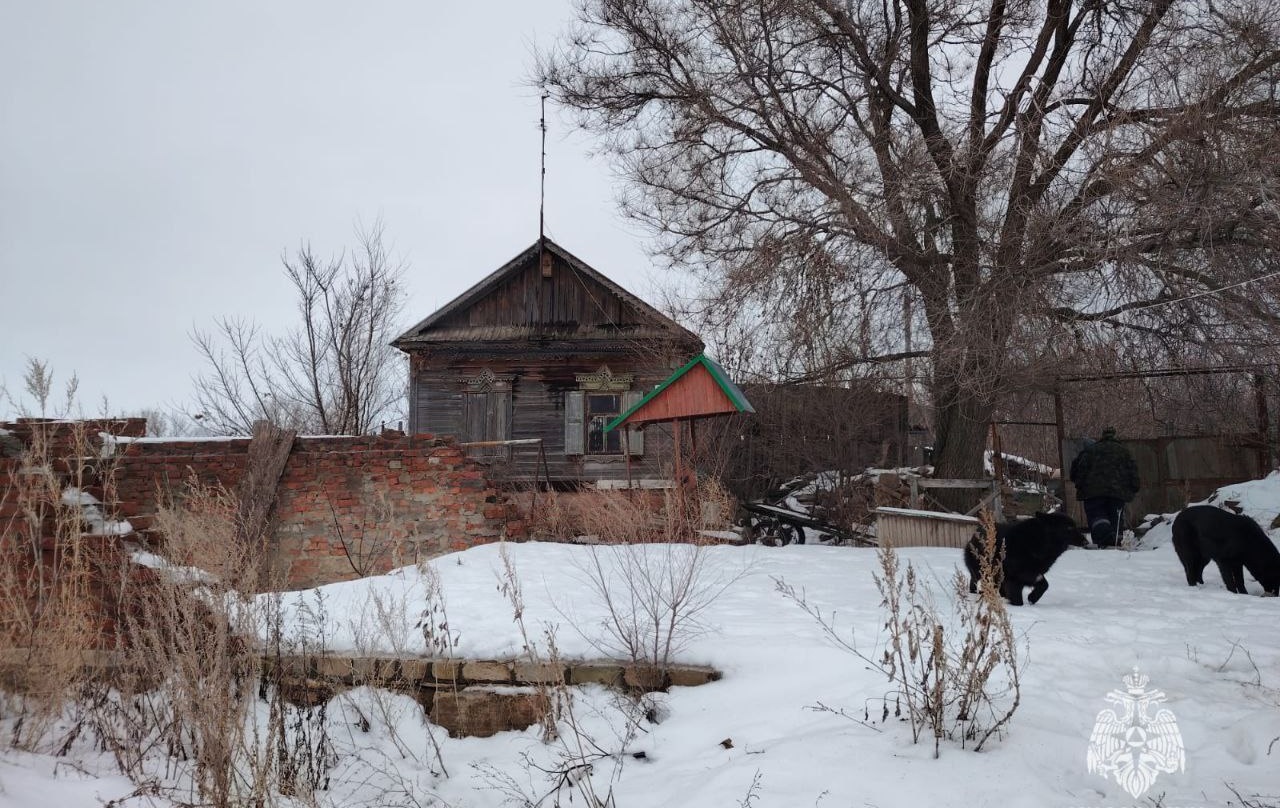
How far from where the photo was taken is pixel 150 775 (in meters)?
4.10

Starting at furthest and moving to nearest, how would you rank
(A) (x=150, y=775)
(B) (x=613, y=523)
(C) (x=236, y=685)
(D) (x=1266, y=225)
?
(B) (x=613, y=523) → (D) (x=1266, y=225) → (C) (x=236, y=685) → (A) (x=150, y=775)

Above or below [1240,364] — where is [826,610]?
below

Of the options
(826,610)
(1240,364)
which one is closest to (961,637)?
(826,610)

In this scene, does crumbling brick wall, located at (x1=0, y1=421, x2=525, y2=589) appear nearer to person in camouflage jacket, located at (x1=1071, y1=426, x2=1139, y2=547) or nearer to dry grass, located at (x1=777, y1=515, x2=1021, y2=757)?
dry grass, located at (x1=777, y1=515, x2=1021, y2=757)

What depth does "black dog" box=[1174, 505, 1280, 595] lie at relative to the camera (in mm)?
6043

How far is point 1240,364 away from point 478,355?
13.3 meters

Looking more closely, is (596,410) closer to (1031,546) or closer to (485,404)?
(485,404)

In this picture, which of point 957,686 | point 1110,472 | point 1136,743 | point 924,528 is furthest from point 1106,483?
point 957,686

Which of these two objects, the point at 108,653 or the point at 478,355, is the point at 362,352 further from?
the point at 108,653

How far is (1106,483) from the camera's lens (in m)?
9.86

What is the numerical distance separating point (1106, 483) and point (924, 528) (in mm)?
2659

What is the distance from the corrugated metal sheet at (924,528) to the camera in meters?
8.96

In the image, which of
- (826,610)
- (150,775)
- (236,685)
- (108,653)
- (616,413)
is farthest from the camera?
(616,413)

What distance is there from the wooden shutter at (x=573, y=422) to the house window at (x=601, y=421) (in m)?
0.17
